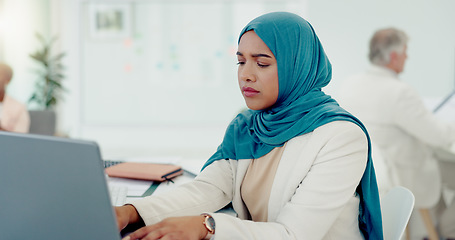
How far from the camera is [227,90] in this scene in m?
4.33

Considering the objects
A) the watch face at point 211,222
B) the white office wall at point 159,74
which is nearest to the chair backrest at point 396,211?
the watch face at point 211,222

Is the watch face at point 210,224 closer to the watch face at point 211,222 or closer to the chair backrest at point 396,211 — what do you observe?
the watch face at point 211,222

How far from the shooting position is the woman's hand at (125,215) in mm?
809

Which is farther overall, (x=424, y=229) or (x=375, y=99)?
(x=424, y=229)

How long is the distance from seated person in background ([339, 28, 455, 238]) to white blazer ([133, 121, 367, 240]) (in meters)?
1.59

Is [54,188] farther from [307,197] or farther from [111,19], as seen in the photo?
[111,19]

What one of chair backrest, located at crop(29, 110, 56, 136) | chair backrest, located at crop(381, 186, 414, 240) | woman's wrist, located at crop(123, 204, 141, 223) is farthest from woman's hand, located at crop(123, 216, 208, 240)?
chair backrest, located at crop(29, 110, 56, 136)

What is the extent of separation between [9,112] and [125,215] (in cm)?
233

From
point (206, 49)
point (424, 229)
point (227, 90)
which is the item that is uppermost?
point (206, 49)

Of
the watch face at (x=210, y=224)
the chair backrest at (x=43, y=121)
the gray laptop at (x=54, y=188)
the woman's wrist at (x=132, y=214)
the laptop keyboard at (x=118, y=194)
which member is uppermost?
the gray laptop at (x=54, y=188)

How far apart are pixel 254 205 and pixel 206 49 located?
137 inches

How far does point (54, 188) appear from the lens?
1.83 ft

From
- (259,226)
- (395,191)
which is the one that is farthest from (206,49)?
(259,226)

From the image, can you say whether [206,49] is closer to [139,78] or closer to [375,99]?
[139,78]
